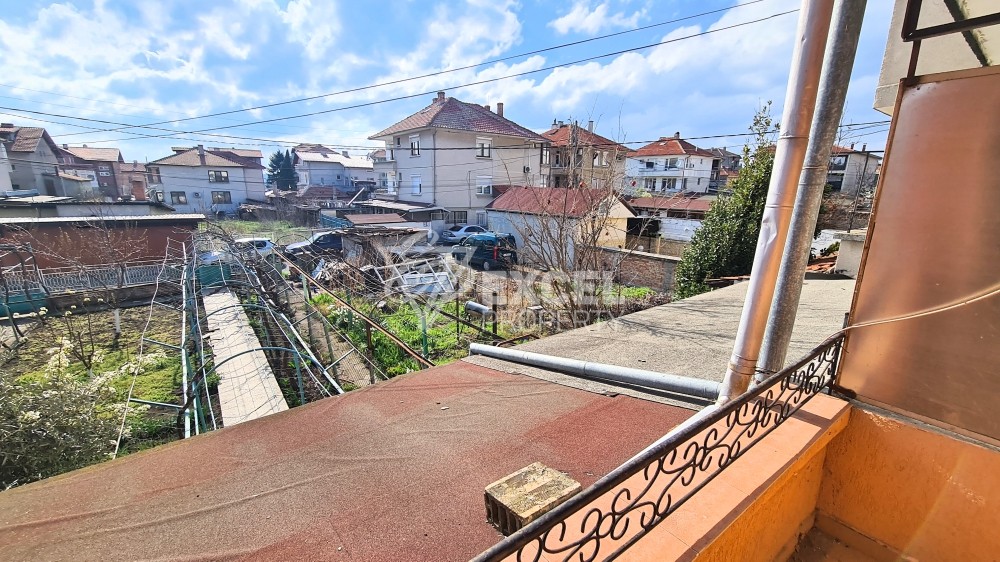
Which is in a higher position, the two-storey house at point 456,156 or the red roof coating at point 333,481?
the two-storey house at point 456,156

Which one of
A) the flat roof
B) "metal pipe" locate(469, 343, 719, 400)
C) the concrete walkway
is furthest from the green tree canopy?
the flat roof

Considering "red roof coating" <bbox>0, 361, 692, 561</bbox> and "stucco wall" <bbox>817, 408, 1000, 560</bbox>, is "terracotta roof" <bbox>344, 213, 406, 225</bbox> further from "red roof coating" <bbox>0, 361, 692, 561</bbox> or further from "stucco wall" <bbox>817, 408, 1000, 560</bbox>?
"stucco wall" <bbox>817, 408, 1000, 560</bbox>

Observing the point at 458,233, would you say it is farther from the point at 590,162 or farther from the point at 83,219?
the point at 83,219

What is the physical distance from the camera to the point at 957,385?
1.88 metres

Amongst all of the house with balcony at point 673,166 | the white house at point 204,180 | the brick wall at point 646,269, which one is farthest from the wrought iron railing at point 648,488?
the white house at point 204,180

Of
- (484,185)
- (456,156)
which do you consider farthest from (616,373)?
(484,185)

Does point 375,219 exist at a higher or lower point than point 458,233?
higher

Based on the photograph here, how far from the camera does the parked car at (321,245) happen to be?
17142 mm

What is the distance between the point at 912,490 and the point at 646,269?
1252cm

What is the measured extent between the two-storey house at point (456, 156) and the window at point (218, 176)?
20249 mm

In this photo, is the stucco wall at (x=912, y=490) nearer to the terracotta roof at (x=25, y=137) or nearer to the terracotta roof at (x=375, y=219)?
the terracotta roof at (x=375, y=219)

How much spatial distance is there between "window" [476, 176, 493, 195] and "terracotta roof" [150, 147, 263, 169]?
27.0 m

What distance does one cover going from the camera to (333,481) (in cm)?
243

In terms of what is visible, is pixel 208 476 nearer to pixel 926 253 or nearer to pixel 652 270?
pixel 926 253
